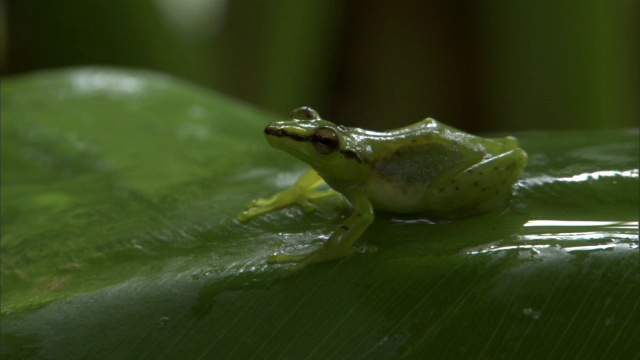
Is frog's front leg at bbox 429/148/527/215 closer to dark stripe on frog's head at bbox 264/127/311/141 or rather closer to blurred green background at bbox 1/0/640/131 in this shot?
dark stripe on frog's head at bbox 264/127/311/141

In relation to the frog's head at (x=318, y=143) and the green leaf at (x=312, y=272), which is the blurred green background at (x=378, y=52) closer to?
the green leaf at (x=312, y=272)

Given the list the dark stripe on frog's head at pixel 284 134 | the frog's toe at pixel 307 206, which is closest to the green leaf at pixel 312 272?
the frog's toe at pixel 307 206

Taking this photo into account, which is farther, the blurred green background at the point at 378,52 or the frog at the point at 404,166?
the blurred green background at the point at 378,52

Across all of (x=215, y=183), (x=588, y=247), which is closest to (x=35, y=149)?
(x=215, y=183)

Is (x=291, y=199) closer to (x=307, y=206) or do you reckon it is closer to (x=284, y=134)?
(x=307, y=206)

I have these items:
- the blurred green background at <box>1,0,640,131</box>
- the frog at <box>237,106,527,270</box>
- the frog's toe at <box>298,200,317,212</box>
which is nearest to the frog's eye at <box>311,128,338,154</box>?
the frog at <box>237,106,527,270</box>

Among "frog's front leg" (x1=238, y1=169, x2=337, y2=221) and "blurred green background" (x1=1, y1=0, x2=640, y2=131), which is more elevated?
"blurred green background" (x1=1, y1=0, x2=640, y2=131)
